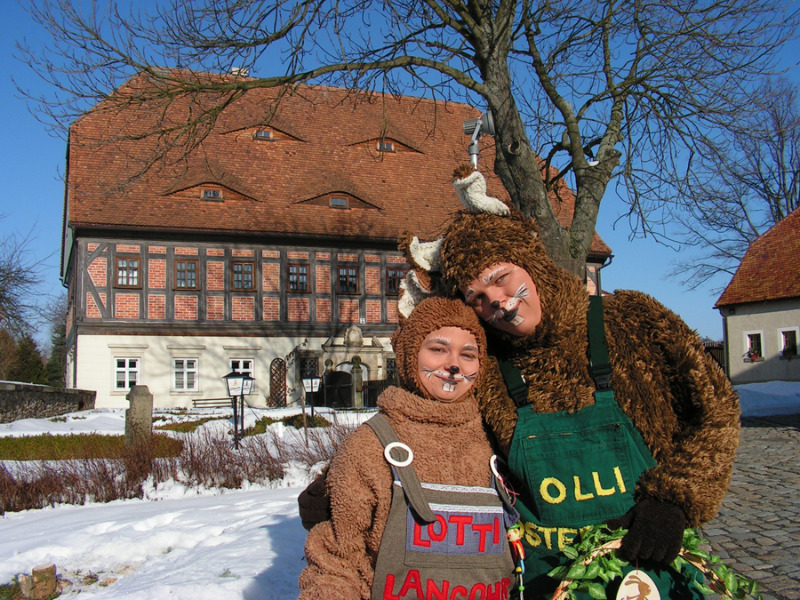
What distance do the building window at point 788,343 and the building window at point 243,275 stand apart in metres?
17.5

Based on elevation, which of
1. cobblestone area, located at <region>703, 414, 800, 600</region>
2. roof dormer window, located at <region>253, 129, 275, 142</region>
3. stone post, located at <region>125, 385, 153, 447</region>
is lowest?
cobblestone area, located at <region>703, 414, 800, 600</region>

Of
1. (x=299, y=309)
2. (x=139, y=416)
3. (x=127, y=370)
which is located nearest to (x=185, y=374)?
(x=127, y=370)

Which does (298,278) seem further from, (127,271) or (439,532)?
(439,532)

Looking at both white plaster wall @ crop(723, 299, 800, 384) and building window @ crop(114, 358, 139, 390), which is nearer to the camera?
building window @ crop(114, 358, 139, 390)

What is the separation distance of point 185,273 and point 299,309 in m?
3.54

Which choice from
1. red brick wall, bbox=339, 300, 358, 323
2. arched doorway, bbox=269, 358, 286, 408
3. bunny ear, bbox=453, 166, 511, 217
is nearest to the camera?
bunny ear, bbox=453, 166, 511, 217

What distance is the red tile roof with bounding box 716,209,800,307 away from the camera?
2336 centimetres

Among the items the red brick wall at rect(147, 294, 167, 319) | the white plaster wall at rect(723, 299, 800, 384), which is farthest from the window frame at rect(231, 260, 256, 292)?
the white plaster wall at rect(723, 299, 800, 384)

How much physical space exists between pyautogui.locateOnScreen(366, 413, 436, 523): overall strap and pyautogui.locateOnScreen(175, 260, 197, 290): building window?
19.5 meters

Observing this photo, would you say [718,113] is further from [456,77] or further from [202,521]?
[202,521]

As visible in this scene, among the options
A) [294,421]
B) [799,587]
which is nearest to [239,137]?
[294,421]

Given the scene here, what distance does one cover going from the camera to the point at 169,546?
520 cm

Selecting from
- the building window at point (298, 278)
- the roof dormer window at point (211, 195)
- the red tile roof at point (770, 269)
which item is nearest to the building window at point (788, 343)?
the red tile roof at point (770, 269)

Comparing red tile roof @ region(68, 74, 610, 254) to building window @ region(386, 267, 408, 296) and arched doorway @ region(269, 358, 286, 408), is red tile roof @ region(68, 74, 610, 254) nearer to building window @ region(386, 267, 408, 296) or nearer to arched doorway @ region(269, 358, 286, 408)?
building window @ region(386, 267, 408, 296)
